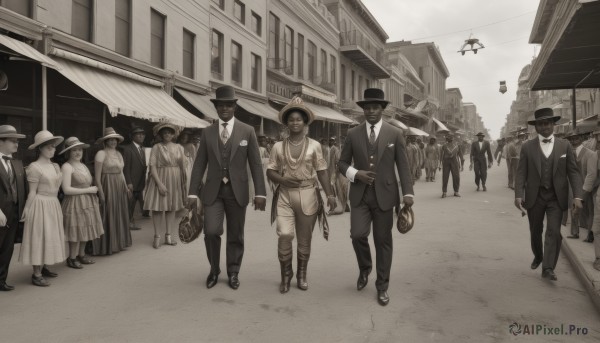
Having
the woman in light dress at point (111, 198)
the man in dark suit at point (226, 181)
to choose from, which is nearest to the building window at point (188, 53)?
the woman in light dress at point (111, 198)

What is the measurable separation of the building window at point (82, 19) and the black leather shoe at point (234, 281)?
799cm

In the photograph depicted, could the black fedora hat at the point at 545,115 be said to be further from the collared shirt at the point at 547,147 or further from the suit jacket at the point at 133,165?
the suit jacket at the point at 133,165

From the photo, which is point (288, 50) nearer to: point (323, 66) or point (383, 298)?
point (323, 66)

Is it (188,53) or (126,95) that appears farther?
(188,53)

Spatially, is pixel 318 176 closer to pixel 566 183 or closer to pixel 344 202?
pixel 566 183

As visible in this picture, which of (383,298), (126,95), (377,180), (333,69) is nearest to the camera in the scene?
(383,298)

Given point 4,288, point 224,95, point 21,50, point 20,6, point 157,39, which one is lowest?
point 4,288

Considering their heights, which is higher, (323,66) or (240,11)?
(240,11)

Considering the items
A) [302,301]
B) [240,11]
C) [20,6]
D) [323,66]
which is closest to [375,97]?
[302,301]

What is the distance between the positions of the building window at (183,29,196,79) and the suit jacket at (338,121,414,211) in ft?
38.1

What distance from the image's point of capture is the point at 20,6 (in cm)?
854

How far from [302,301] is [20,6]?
820 cm

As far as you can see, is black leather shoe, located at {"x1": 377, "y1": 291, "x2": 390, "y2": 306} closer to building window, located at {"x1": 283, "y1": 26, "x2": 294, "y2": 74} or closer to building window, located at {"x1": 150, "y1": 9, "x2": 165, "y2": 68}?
building window, located at {"x1": 150, "y1": 9, "x2": 165, "y2": 68}

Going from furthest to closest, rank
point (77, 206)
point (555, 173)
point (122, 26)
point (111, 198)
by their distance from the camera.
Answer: point (122, 26), point (111, 198), point (77, 206), point (555, 173)
